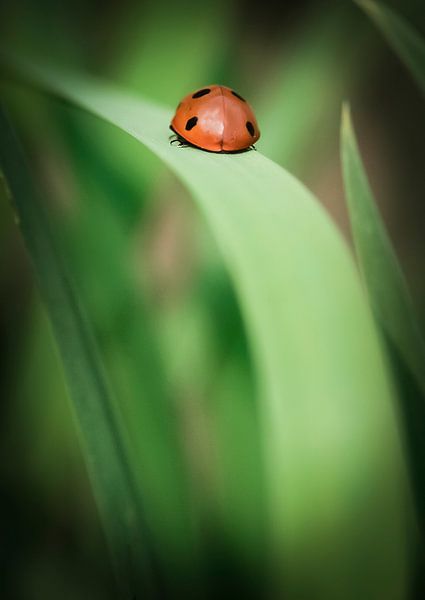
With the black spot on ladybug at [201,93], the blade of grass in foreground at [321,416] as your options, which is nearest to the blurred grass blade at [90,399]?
the blade of grass in foreground at [321,416]

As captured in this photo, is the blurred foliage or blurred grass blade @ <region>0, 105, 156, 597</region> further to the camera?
the blurred foliage

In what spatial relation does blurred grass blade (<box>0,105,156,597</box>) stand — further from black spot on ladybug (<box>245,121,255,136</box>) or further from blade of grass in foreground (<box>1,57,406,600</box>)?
black spot on ladybug (<box>245,121,255,136</box>)

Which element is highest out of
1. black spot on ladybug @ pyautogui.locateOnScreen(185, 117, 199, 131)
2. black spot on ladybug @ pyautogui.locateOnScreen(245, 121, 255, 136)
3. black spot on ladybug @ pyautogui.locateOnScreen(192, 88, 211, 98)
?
black spot on ladybug @ pyautogui.locateOnScreen(192, 88, 211, 98)

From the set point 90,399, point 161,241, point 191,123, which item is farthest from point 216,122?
point 90,399

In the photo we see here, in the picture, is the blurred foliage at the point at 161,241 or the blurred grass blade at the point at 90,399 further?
the blurred foliage at the point at 161,241

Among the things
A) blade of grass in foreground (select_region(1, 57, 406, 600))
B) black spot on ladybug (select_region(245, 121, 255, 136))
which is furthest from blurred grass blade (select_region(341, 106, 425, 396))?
black spot on ladybug (select_region(245, 121, 255, 136))

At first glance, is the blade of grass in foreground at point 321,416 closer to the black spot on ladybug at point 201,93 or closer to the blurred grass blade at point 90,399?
the blurred grass blade at point 90,399
